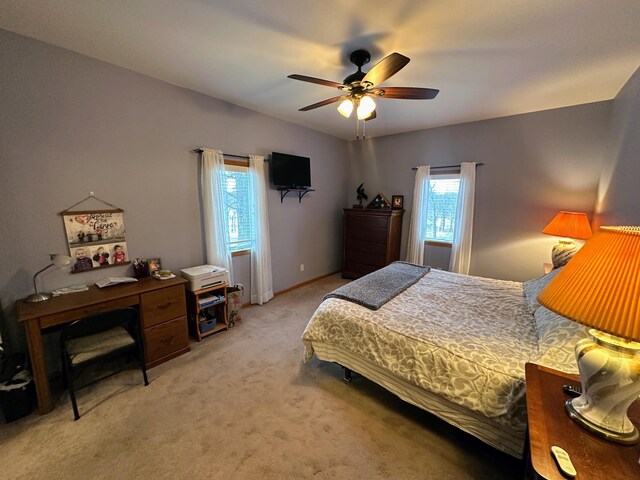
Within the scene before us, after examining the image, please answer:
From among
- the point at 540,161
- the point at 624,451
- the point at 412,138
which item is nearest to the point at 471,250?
the point at 540,161

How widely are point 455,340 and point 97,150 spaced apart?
3.15 metres

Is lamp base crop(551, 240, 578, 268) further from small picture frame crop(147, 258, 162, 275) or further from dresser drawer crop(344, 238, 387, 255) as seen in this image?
small picture frame crop(147, 258, 162, 275)

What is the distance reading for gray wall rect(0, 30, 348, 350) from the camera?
182 centimetres


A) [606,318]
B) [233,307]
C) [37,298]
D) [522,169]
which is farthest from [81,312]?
[522,169]

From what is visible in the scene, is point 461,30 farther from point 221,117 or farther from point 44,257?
point 44,257

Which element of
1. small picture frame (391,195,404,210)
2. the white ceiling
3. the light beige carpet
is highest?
the white ceiling

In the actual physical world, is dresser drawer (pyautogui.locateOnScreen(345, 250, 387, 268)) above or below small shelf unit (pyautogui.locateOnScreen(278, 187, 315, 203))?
below

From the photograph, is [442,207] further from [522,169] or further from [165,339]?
[165,339]

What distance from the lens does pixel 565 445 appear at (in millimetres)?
825

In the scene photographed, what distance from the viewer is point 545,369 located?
1175mm

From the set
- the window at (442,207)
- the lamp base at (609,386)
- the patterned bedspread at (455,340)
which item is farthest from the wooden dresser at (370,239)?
the lamp base at (609,386)

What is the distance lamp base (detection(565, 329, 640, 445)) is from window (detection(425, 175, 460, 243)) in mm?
3156

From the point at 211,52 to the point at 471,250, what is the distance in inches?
154

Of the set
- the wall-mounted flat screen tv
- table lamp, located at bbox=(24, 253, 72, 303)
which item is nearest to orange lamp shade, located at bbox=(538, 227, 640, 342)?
table lamp, located at bbox=(24, 253, 72, 303)
